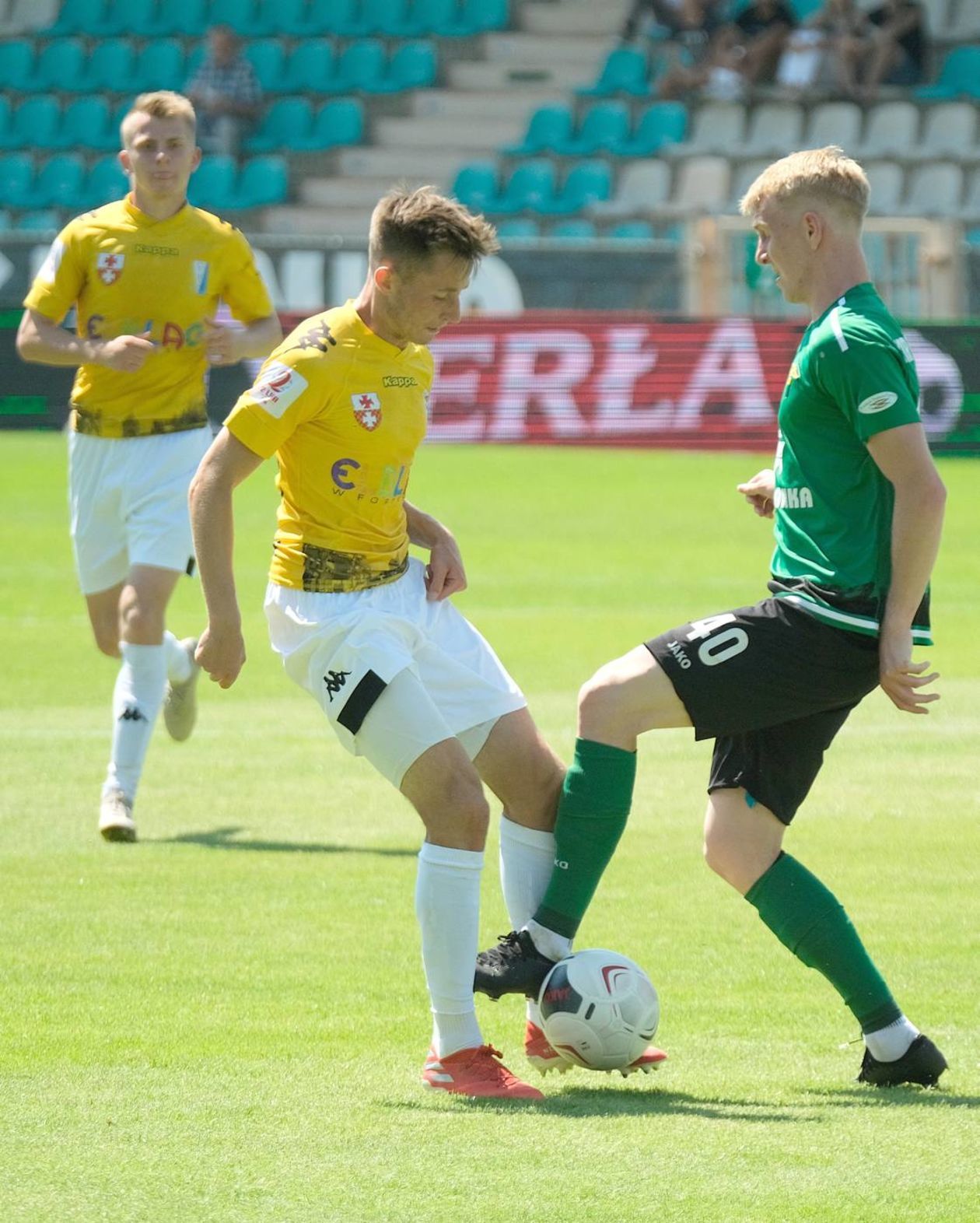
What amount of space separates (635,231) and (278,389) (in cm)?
2003

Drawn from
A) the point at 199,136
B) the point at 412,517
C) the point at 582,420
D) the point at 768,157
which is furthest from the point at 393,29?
the point at 412,517

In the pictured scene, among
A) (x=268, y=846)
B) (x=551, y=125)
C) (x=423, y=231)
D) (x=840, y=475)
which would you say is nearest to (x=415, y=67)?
(x=551, y=125)

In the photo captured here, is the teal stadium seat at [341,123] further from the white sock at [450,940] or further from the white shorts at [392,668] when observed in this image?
the white sock at [450,940]

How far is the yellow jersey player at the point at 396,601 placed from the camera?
4.41m

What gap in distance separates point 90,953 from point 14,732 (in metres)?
3.57

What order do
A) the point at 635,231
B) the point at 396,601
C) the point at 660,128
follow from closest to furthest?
the point at 396,601 → the point at 635,231 → the point at 660,128

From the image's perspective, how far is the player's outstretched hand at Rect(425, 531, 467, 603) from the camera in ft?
16.1

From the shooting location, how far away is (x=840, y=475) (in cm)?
440

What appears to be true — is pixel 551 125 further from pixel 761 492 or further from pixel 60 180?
pixel 761 492

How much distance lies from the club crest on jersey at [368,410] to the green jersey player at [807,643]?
810mm

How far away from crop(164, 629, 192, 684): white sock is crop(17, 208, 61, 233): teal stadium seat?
18.8m

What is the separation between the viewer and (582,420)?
21359 millimetres

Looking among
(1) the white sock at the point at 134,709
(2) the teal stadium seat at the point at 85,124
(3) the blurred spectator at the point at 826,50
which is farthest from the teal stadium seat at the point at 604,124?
(1) the white sock at the point at 134,709

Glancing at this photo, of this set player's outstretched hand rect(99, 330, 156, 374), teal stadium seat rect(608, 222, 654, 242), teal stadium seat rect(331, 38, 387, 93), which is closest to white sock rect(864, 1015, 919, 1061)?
player's outstretched hand rect(99, 330, 156, 374)
